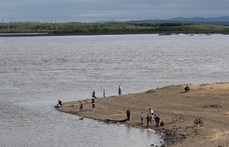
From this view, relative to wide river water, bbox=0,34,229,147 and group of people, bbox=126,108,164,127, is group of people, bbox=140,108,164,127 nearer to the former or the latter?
group of people, bbox=126,108,164,127

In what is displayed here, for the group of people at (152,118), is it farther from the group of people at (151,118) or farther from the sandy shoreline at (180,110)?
the sandy shoreline at (180,110)

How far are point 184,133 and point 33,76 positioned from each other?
48.3m

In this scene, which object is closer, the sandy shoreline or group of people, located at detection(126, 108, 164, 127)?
the sandy shoreline

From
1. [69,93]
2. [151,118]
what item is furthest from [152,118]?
[69,93]

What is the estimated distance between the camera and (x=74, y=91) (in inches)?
2630

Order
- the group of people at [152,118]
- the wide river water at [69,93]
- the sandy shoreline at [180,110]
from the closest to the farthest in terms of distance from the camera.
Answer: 1. the sandy shoreline at [180,110]
2. the wide river water at [69,93]
3. the group of people at [152,118]

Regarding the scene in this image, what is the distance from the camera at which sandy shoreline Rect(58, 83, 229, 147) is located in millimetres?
40031

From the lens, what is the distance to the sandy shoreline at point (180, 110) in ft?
131

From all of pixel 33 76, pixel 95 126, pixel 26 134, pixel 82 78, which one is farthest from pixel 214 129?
pixel 33 76

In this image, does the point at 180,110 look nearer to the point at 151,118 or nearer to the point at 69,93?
the point at 151,118

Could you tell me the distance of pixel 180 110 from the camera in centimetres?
4962

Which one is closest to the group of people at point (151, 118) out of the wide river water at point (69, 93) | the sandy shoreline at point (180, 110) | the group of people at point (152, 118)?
the group of people at point (152, 118)

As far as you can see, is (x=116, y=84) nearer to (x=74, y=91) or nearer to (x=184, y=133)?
(x=74, y=91)

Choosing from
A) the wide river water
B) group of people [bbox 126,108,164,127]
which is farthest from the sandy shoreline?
the wide river water
